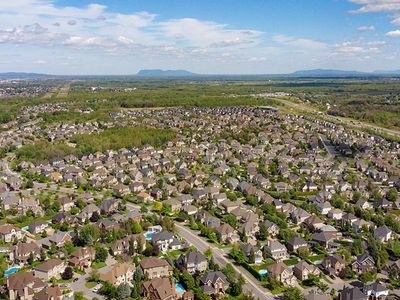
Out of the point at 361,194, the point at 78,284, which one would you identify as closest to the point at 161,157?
the point at 361,194

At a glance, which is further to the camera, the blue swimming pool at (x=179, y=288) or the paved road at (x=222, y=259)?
the paved road at (x=222, y=259)

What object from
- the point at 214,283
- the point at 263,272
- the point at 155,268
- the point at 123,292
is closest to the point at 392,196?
the point at 263,272

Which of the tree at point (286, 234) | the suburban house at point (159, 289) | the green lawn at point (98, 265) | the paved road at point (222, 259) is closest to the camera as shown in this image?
the suburban house at point (159, 289)

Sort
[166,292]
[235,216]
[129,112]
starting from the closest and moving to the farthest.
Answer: [166,292] → [235,216] → [129,112]

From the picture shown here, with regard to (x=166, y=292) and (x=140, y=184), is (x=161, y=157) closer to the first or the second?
(x=140, y=184)

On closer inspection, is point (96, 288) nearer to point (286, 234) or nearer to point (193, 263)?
point (193, 263)

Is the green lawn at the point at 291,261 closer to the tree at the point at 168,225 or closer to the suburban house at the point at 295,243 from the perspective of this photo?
the suburban house at the point at 295,243

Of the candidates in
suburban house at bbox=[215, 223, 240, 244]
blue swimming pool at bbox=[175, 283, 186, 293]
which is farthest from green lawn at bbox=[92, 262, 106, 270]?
suburban house at bbox=[215, 223, 240, 244]

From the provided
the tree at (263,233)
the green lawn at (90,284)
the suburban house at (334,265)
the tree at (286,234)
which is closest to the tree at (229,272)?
the suburban house at (334,265)
